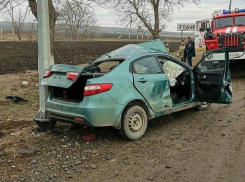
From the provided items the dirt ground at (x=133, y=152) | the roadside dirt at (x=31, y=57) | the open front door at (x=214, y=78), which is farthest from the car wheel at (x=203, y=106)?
the roadside dirt at (x=31, y=57)

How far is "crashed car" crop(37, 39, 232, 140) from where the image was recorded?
5203 mm

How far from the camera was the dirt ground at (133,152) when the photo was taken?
169 inches

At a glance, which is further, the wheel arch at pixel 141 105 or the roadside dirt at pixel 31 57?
the roadside dirt at pixel 31 57

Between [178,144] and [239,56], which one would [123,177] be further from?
[239,56]

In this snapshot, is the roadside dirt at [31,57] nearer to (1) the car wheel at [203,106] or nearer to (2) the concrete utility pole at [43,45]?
(2) the concrete utility pole at [43,45]

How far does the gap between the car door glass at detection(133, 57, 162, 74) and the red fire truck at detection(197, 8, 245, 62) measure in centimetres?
737

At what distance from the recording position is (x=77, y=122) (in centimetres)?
526

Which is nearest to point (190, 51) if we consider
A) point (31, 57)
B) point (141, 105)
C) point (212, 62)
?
point (212, 62)

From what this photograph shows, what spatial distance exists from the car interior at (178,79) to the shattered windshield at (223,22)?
312 inches

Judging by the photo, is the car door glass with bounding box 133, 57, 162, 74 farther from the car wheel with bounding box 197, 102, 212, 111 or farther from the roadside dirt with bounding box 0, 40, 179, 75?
the roadside dirt with bounding box 0, 40, 179, 75

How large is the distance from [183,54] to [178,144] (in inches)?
492

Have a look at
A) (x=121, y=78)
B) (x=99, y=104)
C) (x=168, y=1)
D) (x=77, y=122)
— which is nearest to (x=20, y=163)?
(x=77, y=122)

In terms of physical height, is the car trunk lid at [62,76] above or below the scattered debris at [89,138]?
above

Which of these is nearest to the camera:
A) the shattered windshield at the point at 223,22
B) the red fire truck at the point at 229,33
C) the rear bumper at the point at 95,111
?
the rear bumper at the point at 95,111
